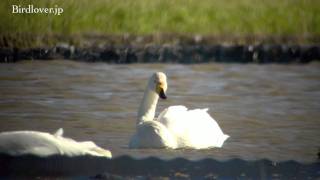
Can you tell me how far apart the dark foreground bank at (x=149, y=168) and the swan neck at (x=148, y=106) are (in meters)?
0.51

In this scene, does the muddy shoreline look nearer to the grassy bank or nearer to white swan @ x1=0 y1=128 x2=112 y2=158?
the grassy bank

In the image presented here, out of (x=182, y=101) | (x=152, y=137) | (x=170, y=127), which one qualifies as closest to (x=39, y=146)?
(x=152, y=137)

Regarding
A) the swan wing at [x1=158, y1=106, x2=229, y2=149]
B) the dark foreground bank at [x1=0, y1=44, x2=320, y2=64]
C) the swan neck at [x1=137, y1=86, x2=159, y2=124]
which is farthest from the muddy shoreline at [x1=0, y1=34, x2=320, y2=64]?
the swan wing at [x1=158, y1=106, x2=229, y2=149]

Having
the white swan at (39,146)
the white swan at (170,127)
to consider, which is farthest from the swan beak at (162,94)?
the white swan at (39,146)

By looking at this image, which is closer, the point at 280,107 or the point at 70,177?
the point at 70,177

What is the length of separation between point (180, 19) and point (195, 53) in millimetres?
430

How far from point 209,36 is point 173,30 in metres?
0.25

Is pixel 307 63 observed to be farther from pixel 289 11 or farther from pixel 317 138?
pixel 317 138

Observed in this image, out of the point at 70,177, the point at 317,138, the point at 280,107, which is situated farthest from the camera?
the point at 280,107

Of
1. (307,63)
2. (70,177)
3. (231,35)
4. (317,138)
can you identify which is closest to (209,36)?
(231,35)

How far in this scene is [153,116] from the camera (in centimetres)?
667

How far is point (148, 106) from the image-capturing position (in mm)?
6621

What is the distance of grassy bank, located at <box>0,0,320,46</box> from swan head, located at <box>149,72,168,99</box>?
0.57 metres

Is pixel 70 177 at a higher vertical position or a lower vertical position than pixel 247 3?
lower
